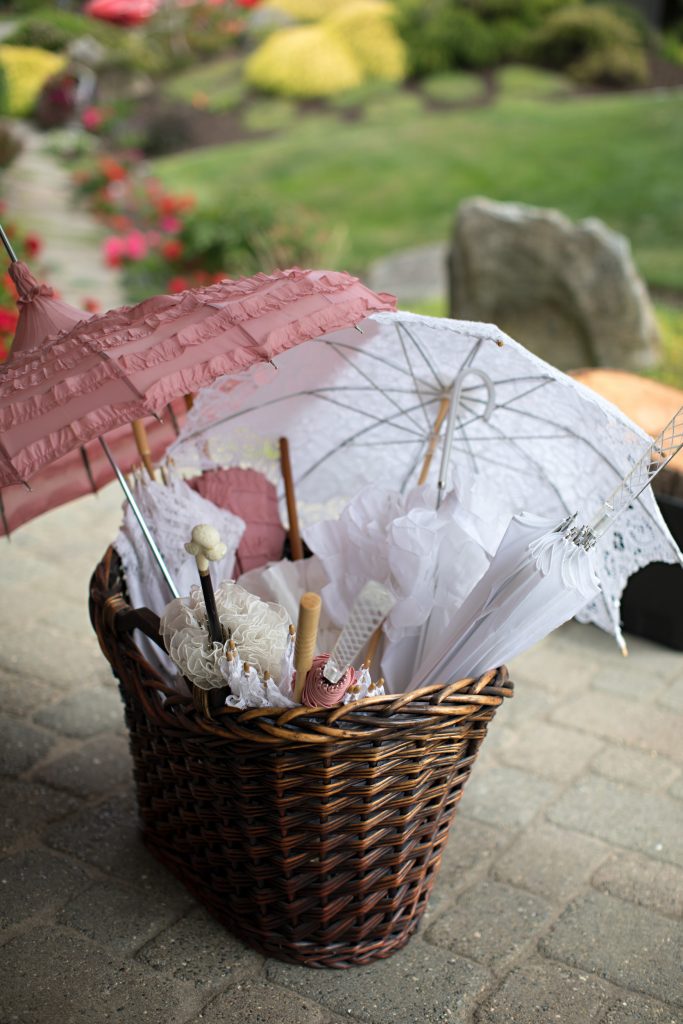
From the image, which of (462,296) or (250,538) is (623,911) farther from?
(462,296)

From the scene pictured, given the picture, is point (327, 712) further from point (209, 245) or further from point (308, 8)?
point (308, 8)

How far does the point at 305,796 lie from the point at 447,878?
2.37 ft

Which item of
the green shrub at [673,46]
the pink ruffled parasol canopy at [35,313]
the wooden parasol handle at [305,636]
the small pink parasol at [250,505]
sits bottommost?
the green shrub at [673,46]

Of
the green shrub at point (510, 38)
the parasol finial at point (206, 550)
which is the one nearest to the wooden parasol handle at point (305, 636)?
the parasol finial at point (206, 550)

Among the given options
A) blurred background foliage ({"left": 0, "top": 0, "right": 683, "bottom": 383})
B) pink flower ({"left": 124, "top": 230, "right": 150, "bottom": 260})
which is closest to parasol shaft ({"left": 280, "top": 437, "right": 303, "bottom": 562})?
blurred background foliage ({"left": 0, "top": 0, "right": 683, "bottom": 383})

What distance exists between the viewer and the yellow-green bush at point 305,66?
12.5 m

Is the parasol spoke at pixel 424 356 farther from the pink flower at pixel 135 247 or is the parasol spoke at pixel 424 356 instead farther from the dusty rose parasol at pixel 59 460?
the pink flower at pixel 135 247

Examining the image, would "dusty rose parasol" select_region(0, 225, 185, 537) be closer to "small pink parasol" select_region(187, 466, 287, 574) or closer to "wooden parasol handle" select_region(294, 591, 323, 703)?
"small pink parasol" select_region(187, 466, 287, 574)

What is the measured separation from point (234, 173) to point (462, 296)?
4692mm

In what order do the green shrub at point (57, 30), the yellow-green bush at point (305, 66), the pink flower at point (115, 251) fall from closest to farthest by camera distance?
1. the pink flower at point (115, 251)
2. the green shrub at point (57, 30)
3. the yellow-green bush at point (305, 66)

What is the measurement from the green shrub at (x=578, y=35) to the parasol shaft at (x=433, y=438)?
1198 centimetres

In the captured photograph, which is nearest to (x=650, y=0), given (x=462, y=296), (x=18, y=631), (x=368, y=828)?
(x=462, y=296)

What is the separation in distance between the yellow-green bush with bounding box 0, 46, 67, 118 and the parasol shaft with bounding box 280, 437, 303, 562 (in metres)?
10.3

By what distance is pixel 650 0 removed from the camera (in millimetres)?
13516
